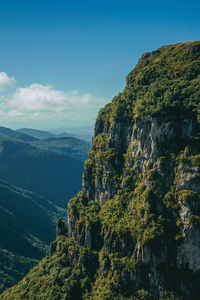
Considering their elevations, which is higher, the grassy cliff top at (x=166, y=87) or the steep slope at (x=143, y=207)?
the grassy cliff top at (x=166, y=87)

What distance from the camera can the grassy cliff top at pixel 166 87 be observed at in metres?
77.0

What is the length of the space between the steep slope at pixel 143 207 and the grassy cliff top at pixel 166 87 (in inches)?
13.9

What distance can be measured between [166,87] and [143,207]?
4410 cm

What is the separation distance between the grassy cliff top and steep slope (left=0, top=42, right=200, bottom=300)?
1.16 feet

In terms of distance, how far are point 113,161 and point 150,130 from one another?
24.2 m

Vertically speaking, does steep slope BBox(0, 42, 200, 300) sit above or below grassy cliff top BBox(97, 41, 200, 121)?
below

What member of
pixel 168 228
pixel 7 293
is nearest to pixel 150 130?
pixel 168 228

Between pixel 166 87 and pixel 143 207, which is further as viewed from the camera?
pixel 166 87

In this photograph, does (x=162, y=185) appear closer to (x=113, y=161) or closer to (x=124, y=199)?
(x=124, y=199)

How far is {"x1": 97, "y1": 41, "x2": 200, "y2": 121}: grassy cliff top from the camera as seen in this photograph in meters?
77.0

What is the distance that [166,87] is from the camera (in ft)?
277

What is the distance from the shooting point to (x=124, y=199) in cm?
8881

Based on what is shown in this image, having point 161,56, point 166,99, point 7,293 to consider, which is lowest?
point 7,293

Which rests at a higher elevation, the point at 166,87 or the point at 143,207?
the point at 166,87
